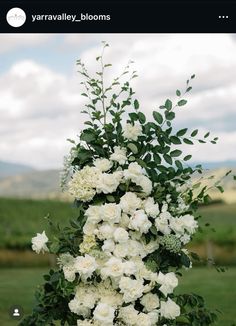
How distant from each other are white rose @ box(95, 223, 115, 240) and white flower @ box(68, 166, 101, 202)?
0.93 feet

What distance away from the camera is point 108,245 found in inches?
208

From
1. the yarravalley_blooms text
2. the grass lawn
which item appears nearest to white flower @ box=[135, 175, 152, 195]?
the yarravalley_blooms text

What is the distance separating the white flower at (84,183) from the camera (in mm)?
5461

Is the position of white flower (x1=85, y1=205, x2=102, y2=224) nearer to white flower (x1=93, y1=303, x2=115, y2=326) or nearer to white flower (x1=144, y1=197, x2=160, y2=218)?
white flower (x1=144, y1=197, x2=160, y2=218)

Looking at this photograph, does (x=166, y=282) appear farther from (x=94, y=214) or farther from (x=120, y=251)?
(x=94, y=214)

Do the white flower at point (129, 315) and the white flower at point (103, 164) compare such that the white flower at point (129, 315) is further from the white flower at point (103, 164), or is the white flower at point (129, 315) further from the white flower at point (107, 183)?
the white flower at point (103, 164)

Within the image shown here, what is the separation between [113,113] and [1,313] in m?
7.22

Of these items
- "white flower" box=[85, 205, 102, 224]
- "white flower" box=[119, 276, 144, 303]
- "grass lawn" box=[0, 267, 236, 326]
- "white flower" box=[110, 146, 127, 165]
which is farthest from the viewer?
"grass lawn" box=[0, 267, 236, 326]

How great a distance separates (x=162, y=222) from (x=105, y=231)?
0.47 m

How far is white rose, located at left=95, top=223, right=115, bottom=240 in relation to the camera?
17.4ft

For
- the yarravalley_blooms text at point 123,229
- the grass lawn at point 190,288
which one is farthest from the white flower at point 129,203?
the grass lawn at point 190,288

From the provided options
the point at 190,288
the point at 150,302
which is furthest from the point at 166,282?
the point at 190,288
